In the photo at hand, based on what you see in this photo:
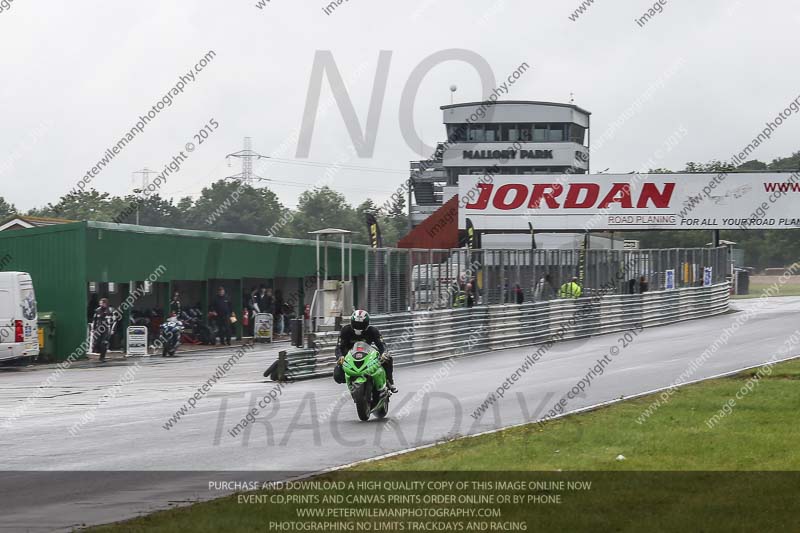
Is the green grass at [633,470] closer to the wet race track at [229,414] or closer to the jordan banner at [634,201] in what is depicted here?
the wet race track at [229,414]

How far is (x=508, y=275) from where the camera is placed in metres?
32.2

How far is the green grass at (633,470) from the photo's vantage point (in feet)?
27.7

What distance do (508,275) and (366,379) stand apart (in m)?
16.8

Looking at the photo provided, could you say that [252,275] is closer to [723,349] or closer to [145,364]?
[145,364]

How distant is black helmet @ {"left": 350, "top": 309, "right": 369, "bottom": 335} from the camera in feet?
52.8

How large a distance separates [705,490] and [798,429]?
14.6ft

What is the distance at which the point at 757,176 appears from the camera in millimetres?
49781

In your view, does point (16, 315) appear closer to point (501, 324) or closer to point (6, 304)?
point (6, 304)

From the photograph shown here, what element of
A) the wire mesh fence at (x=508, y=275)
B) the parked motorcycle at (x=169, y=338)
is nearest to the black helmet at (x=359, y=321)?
the wire mesh fence at (x=508, y=275)

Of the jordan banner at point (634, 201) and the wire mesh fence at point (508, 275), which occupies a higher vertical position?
the jordan banner at point (634, 201)

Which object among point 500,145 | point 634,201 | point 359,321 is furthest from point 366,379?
point 500,145

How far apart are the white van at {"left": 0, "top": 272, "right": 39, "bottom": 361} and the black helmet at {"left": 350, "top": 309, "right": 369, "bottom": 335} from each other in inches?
575

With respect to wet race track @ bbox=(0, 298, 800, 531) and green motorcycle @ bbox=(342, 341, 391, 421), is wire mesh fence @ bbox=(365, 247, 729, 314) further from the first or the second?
green motorcycle @ bbox=(342, 341, 391, 421)

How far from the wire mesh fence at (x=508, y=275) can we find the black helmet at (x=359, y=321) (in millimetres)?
8940
